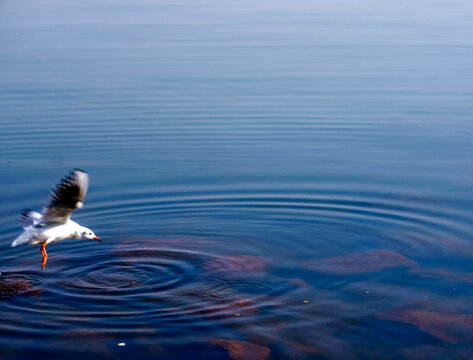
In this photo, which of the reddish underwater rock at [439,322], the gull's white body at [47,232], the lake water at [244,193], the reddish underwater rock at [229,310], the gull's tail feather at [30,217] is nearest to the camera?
the reddish underwater rock at [439,322]

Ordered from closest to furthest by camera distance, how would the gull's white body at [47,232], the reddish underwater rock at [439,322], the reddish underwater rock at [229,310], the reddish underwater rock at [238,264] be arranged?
1. the reddish underwater rock at [439,322]
2. the reddish underwater rock at [229,310]
3. the gull's white body at [47,232]
4. the reddish underwater rock at [238,264]

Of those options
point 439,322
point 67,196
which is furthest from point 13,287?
point 439,322

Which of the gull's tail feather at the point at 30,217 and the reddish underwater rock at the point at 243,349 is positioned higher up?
the gull's tail feather at the point at 30,217

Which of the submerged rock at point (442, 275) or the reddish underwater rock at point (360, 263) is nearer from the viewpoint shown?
the submerged rock at point (442, 275)

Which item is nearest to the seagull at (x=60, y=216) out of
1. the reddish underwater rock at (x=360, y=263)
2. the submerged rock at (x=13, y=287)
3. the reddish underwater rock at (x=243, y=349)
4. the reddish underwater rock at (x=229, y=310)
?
the submerged rock at (x=13, y=287)

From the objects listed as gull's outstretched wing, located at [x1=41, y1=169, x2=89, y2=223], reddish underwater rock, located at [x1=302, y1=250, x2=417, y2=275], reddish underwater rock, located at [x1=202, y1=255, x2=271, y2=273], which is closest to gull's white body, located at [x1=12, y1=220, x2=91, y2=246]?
gull's outstretched wing, located at [x1=41, y1=169, x2=89, y2=223]

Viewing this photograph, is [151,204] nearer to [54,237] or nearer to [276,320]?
[54,237]

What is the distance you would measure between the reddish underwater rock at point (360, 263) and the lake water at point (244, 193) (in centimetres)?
4

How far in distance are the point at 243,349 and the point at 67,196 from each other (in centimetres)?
291

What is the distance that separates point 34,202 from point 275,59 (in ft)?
41.6

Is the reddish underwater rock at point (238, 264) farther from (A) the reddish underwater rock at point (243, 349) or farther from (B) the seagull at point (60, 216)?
(A) the reddish underwater rock at point (243, 349)

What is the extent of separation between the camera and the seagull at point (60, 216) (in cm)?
927

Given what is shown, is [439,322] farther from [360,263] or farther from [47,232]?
[47,232]

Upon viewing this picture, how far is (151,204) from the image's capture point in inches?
572
